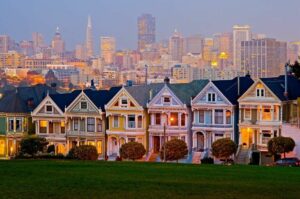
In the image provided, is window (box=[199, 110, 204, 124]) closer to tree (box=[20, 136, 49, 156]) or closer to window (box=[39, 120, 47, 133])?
tree (box=[20, 136, 49, 156])

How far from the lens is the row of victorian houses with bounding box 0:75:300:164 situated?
5134 cm

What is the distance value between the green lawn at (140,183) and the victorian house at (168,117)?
2708 cm

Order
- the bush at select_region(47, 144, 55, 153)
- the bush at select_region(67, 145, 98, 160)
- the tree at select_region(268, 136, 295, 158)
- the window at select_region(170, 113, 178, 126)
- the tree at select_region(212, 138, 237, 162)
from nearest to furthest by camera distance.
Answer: the tree at select_region(268, 136, 295, 158) → the tree at select_region(212, 138, 237, 162) → the bush at select_region(67, 145, 98, 160) → the window at select_region(170, 113, 178, 126) → the bush at select_region(47, 144, 55, 153)

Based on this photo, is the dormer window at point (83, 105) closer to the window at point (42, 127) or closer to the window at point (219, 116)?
the window at point (42, 127)

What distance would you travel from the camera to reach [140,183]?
21328 millimetres

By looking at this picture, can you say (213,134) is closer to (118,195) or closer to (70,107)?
(70,107)

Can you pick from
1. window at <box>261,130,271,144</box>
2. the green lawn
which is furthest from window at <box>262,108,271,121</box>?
the green lawn

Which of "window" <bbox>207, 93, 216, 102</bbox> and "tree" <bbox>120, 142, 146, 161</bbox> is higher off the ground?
"window" <bbox>207, 93, 216, 102</bbox>

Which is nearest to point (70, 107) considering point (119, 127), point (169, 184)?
point (119, 127)

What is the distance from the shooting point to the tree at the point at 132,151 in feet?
169

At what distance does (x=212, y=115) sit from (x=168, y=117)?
3193mm

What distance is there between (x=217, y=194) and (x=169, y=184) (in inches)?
88.7

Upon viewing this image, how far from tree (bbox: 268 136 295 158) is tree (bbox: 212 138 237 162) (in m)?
2.70

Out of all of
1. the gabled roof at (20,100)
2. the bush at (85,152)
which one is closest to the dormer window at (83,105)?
the bush at (85,152)
